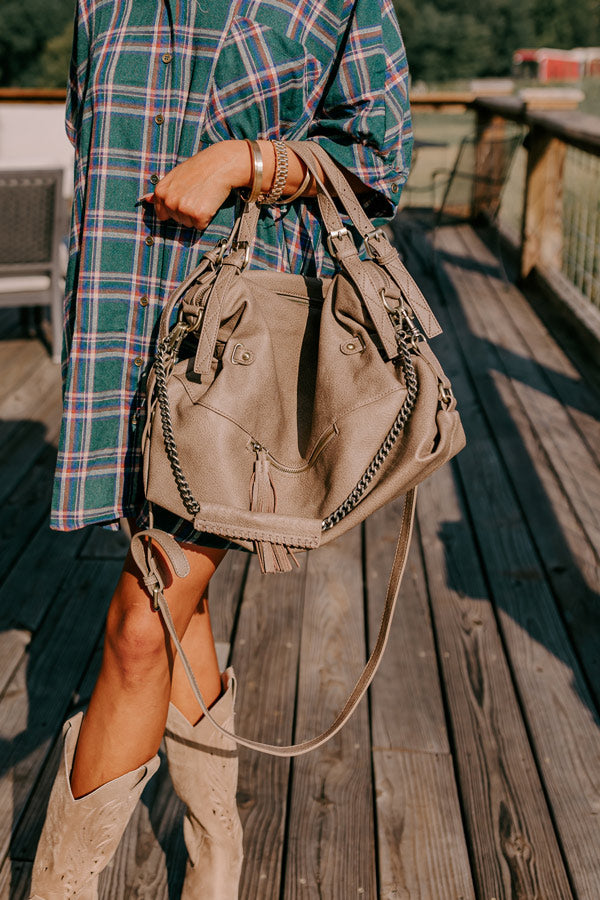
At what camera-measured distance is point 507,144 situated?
5.40 m

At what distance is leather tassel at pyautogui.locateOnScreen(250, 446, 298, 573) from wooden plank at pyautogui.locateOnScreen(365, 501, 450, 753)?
795 millimetres

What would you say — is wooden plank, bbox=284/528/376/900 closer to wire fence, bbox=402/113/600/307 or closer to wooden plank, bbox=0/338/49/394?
wooden plank, bbox=0/338/49/394

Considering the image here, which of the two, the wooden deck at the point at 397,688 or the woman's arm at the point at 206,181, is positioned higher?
the woman's arm at the point at 206,181

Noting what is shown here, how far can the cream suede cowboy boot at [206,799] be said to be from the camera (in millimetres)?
1282

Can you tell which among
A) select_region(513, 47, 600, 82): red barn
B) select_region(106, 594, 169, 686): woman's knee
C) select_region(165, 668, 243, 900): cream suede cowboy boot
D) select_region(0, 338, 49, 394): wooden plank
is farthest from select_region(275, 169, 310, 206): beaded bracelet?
select_region(513, 47, 600, 82): red barn

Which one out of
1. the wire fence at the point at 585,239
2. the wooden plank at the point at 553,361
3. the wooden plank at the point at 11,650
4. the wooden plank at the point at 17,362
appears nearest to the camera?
the wooden plank at the point at 11,650

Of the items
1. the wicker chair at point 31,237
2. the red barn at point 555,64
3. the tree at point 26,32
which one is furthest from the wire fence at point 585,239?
the red barn at point 555,64

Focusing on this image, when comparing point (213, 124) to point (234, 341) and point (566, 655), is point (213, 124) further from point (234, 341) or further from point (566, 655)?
point (566, 655)

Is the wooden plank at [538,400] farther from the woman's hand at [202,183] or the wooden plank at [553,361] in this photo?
the woman's hand at [202,183]

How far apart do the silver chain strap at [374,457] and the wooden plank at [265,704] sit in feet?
2.34

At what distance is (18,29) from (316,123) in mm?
53843

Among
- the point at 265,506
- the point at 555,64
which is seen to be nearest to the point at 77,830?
the point at 265,506

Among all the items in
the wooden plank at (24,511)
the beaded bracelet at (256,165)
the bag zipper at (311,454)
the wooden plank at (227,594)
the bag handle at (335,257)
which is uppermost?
the beaded bracelet at (256,165)

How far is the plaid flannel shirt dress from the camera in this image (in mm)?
1034
